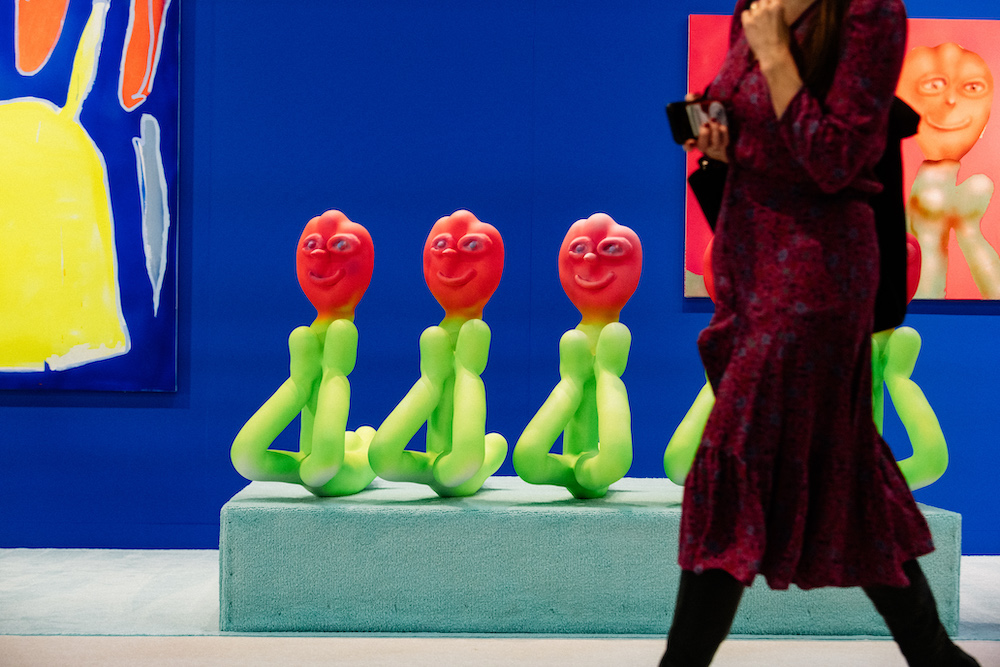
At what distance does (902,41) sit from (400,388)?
267cm

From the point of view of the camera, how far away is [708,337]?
155 centimetres

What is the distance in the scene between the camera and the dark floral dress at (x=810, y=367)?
1.43m

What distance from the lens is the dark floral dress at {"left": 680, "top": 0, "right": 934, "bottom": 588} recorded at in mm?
1432

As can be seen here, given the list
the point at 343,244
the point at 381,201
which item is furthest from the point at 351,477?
the point at 381,201

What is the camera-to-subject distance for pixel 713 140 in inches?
60.6

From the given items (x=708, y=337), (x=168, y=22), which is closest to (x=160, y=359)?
(x=168, y=22)

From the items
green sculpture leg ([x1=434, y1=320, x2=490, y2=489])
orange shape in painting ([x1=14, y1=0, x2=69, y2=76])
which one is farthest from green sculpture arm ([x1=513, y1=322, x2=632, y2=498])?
orange shape in painting ([x1=14, y1=0, x2=69, y2=76])

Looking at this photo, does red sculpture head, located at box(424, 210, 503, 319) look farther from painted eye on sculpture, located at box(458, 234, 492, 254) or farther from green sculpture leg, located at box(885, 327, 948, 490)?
green sculpture leg, located at box(885, 327, 948, 490)

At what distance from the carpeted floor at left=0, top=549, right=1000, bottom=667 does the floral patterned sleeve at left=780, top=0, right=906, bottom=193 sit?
4.43 feet

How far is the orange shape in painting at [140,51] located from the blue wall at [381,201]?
0.45 feet

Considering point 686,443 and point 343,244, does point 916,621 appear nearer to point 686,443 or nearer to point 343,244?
point 686,443

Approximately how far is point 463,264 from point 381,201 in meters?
1.14

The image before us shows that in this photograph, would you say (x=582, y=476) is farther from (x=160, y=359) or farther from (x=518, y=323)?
(x=160, y=359)

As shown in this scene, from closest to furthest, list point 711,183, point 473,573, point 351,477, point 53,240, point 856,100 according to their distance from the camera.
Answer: point 856,100
point 711,183
point 473,573
point 351,477
point 53,240
